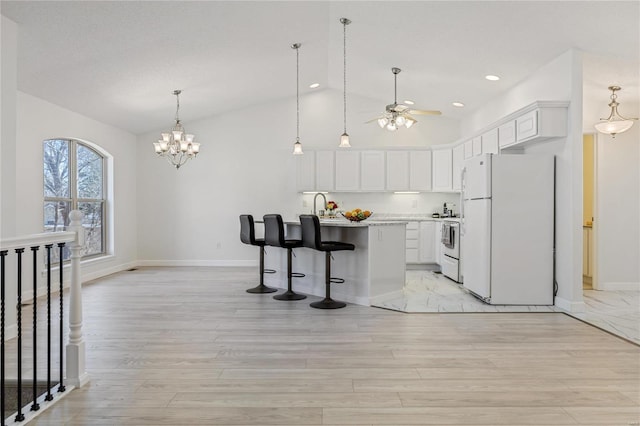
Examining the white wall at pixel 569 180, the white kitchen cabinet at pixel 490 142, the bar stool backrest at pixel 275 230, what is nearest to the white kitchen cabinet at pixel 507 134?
the white kitchen cabinet at pixel 490 142

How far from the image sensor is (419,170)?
837 centimetres

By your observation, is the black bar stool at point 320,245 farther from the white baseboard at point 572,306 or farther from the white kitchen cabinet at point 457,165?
the white kitchen cabinet at point 457,165

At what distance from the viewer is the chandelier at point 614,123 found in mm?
5383

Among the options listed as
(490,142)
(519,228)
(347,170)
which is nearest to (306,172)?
(347,170)

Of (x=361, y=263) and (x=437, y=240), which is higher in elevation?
(x=437, y=240)

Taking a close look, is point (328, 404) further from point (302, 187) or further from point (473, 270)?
point (302, 187)

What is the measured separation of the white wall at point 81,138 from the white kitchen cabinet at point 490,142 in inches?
222

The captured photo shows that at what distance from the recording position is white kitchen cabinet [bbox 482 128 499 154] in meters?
5.91

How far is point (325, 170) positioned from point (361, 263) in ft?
11.4

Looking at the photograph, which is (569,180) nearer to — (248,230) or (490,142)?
(490,142)

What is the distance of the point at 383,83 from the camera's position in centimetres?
755

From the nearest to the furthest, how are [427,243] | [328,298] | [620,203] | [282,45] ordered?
[328,298] < [282,45] < [620,203] < [427,243]

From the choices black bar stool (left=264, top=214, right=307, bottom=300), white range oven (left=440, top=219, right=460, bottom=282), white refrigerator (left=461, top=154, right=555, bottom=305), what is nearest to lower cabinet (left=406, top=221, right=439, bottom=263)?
white range oven (left=440, top=219, right=460, bottom=282)

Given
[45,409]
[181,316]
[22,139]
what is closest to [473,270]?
[181,316]
